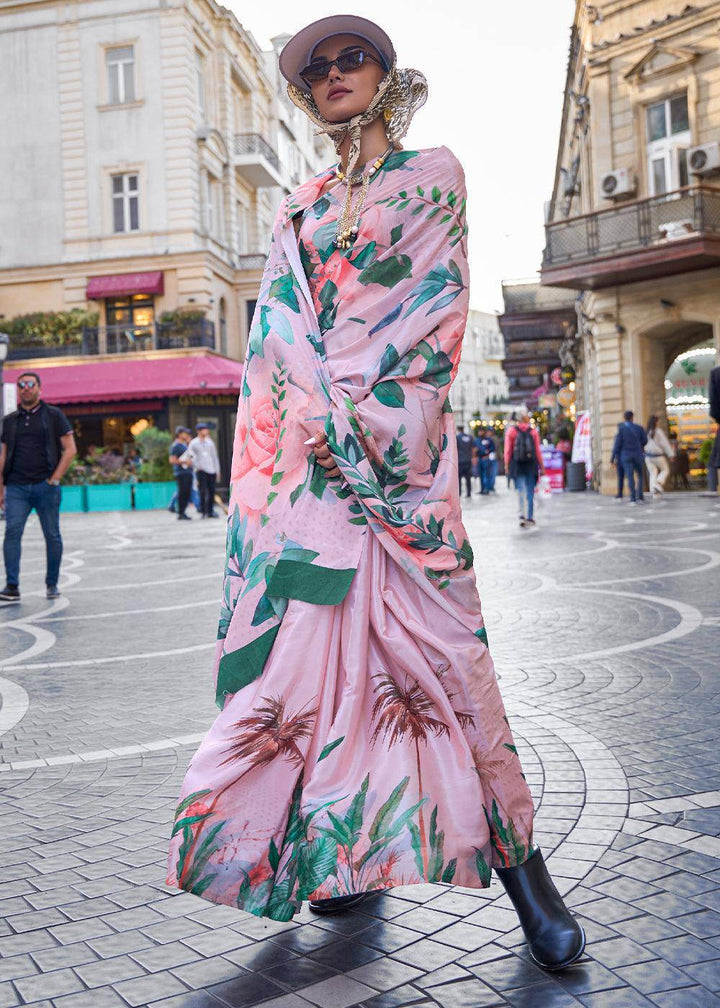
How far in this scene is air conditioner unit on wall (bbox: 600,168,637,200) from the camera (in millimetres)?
22922

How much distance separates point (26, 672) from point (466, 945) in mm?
3934

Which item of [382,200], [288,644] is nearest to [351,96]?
[382,200]

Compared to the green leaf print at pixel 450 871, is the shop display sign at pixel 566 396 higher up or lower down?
higher up

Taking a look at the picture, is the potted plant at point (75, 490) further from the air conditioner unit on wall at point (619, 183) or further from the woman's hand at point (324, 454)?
the woman's hand at point (324, 454)

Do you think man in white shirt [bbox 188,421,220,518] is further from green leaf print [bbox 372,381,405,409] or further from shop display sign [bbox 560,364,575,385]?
green leaf print [bbox 372,381,405,409]

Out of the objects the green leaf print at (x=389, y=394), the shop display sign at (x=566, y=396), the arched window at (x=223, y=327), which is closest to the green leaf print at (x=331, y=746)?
the green leaf print at (x=389, y=394)

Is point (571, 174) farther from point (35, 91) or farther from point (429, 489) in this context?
point (429, 489)

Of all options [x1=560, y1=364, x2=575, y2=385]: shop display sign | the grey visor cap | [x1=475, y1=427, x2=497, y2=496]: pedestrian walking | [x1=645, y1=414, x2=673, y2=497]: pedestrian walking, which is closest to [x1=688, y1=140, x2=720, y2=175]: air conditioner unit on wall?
[x1=645, y1=414, x2=673, y2=497]: pedestrian walking

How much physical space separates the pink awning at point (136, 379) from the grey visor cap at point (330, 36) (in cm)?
2762

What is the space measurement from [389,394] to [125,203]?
32.1 metres

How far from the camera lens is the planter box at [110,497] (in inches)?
1071

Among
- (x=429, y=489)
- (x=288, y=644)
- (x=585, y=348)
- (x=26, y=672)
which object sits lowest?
(x=26, y=672)

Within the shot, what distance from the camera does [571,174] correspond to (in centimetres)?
3062

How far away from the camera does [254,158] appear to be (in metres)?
36.0
